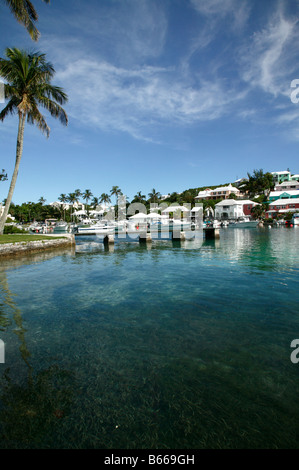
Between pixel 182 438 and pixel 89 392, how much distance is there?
163 centimetres

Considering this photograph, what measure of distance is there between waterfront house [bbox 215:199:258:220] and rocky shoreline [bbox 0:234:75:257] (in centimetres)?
6141

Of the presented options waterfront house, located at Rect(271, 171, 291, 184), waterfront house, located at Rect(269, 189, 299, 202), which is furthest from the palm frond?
waterfront house, located at Rect(271, 171, 291, 184)

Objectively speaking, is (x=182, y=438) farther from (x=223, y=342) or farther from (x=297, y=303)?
(x=297, y=303)

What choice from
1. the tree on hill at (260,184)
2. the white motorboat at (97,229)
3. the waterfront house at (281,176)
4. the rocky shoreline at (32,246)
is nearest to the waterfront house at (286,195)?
the tree on hill at (260,184)

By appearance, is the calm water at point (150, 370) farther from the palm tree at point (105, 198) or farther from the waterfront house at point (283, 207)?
the palm tree at point (105, 198)

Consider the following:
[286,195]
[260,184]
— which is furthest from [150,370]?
[260,184]

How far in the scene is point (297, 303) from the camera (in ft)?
25.5

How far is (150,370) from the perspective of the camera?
435cm

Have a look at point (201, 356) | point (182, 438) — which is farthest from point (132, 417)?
point (201, 356)

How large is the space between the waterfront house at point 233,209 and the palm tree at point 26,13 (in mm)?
69764

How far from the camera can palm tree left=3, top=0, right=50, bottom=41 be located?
12680 millimetres

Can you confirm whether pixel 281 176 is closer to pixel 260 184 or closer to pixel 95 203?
pixel 260 184

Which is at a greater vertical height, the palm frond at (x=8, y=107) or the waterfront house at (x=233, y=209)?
the palm frond at (x=8, y=107)

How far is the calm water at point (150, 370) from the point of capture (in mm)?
3025
